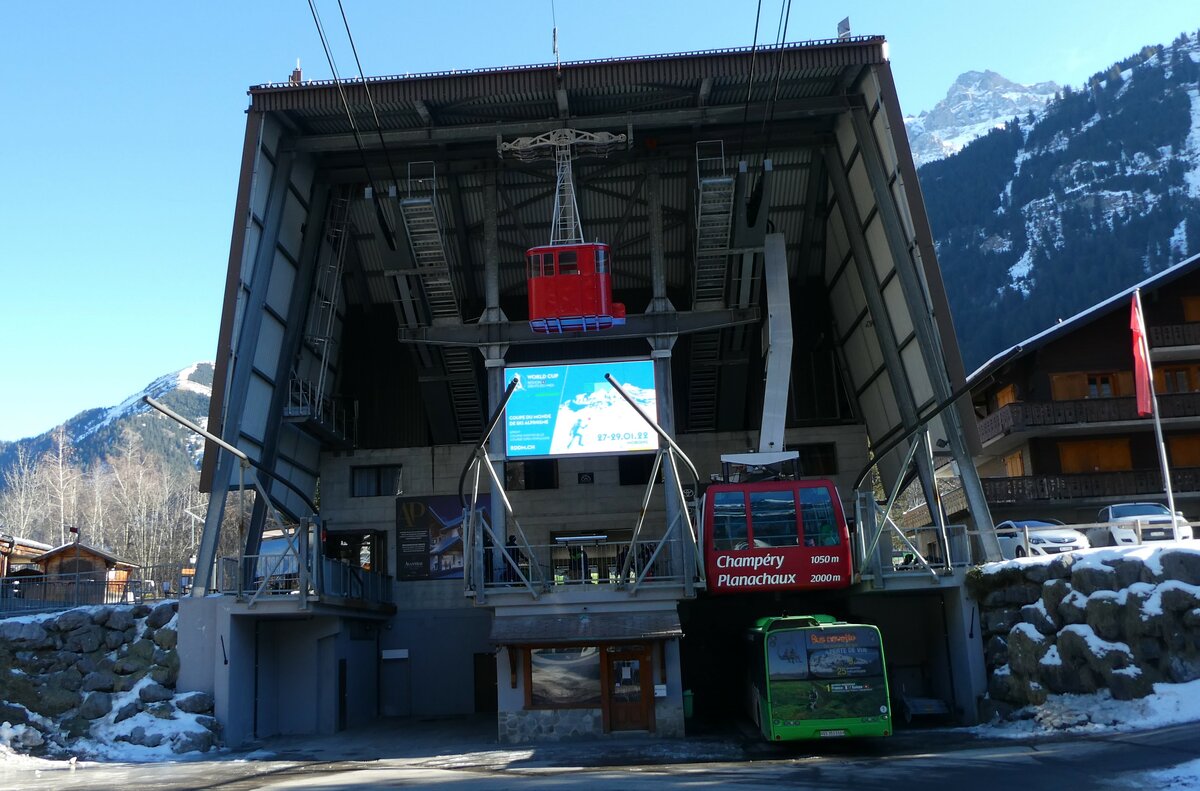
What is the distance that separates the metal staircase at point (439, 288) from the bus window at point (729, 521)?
449 inches

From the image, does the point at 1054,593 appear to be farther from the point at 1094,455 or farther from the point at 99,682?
the point at 99,682

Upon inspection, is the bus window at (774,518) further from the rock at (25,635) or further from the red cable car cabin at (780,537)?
the rock at (25,635)

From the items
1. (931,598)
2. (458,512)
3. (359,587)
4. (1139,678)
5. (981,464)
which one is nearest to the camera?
(1139,678)

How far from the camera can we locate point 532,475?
37750mm

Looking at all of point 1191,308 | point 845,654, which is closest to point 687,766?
point 845,654

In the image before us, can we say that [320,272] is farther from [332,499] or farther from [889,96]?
[889,96]

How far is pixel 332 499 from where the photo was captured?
37406 mm

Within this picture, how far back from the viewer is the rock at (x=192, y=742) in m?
23.6

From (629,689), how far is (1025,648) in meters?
9.56

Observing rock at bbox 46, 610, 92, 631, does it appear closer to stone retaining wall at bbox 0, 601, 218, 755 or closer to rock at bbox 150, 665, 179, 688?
stone retaining wall at bbox 0, 601, 218, 755

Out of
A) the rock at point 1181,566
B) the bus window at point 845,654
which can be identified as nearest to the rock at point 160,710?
the bus window at point 845,654

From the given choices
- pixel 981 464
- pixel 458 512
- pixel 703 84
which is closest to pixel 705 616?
pixel 458 512

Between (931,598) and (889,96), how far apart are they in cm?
1384

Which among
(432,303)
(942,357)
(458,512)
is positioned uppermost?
(432,303)
